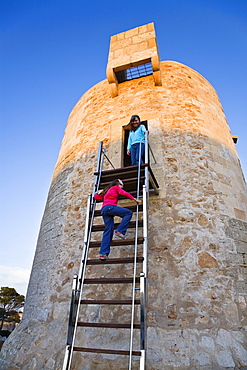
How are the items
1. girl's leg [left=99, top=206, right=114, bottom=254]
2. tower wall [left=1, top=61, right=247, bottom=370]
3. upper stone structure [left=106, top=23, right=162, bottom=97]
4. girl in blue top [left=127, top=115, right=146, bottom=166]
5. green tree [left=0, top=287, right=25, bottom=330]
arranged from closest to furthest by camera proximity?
girl's leg [left=99, top=206, right=114, bottom=254]
tower wall [left=1, top=61, right=247, bottom=370]
girl in blue top [left=127, top=115, right=146, bottom=166]
upper stone structure [left=106, top=23, right=162, bottom=97]
green tree [left=0, top=287, right=25, bottom=330]

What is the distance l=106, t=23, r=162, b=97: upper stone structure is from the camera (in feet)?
21.3

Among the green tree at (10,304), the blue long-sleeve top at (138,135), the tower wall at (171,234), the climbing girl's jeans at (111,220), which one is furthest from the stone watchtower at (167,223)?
the green tree at (10,304)

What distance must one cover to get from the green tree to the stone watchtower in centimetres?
1353

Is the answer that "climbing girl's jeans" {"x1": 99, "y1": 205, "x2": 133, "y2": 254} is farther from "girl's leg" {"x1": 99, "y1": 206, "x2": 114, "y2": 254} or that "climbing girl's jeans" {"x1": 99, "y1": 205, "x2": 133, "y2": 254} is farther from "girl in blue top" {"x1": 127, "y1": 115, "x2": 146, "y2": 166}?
"girl in blue top" {"x1": 127, "y1": 115, "x2": 146, "y2": 166}

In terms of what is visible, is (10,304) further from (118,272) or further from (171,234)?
(171,234)

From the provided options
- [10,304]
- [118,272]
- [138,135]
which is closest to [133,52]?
[138,135]

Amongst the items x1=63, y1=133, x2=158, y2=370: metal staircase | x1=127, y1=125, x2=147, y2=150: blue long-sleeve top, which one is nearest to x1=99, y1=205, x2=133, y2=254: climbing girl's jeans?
x1=63, y1=133, x2=158, y2=370: metal staircase

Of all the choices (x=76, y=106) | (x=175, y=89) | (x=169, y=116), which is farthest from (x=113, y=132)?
(x=76, y=106)

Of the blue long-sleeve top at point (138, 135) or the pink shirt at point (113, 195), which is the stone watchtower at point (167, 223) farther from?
the pink shirt at point (113, 195)

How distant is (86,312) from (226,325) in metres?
2.00

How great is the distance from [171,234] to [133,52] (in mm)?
4878

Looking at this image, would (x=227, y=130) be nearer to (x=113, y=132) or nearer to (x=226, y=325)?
(x=113, y=132)

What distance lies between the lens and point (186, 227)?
4383 mm

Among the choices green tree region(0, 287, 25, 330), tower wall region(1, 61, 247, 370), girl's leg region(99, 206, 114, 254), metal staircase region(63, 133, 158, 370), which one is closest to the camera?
metal staircase region(63, 133, 158, 370)
